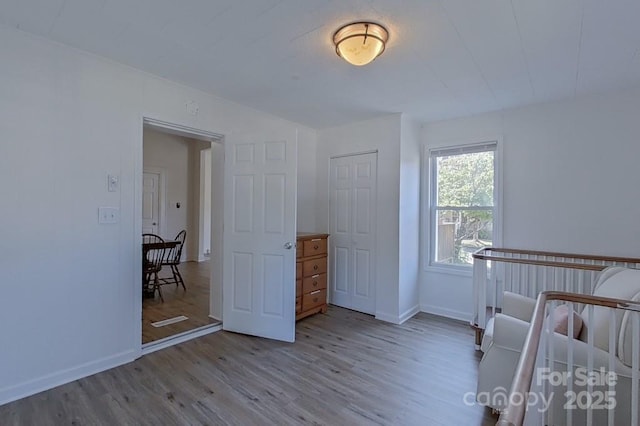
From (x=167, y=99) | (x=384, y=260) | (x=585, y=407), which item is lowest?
Answer: (x=585, y=407)

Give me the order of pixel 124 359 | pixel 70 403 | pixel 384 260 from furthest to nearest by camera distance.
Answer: pixel 384 260 < pixel 124 359 < pixel 70 403

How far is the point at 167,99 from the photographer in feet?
9.29

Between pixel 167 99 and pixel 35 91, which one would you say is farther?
pixel 167 99

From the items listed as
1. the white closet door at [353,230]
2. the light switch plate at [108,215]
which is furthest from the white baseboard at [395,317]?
the light switch plate at [108,215]

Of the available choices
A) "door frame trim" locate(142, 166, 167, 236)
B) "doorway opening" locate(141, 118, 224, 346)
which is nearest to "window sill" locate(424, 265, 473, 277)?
"doorway opening" locate(141, 118, 224, 346)

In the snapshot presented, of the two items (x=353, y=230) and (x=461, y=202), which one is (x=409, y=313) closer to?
(x=353, y=230)

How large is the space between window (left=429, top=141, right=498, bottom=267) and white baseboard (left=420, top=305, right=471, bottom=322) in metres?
0.57

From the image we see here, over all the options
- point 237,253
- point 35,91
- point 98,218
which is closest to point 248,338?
point 237,253

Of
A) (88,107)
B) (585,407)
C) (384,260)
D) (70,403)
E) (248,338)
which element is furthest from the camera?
(384,260)

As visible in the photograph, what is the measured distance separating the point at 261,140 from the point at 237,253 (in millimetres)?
1237

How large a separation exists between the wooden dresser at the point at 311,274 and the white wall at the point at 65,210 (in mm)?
1637

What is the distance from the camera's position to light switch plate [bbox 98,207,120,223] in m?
2.44

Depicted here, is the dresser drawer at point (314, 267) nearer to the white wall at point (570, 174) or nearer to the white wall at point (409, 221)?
the white wall at point (409, 221)

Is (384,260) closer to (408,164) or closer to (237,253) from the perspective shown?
(408,164)
